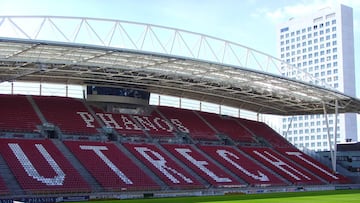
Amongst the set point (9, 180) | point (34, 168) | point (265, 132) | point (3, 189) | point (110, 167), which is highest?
point (265, 132)

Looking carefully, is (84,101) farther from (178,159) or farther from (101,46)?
(101,46)

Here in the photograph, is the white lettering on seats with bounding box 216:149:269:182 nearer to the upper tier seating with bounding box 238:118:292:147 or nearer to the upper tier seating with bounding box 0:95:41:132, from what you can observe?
the upper tier seating with bounding box 238:118:292:147

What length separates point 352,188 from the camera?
52.5 m

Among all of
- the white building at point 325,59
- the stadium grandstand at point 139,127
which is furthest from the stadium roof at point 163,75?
the white building at point 325,59

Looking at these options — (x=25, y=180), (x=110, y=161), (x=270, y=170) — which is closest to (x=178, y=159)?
(x=110, y=161)

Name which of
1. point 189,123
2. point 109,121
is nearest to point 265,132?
point 189,123

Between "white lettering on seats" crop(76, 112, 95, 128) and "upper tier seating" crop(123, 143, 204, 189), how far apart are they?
4178 mm

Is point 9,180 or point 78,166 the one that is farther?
point 78,166

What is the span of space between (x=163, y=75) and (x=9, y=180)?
55.0 feet

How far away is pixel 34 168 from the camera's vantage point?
3591 centimetres

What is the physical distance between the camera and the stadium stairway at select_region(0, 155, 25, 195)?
1291 inches

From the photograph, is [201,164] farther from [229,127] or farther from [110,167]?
[229,127]

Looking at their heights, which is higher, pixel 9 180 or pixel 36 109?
pixel 36 109

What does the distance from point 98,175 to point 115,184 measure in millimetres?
1619
